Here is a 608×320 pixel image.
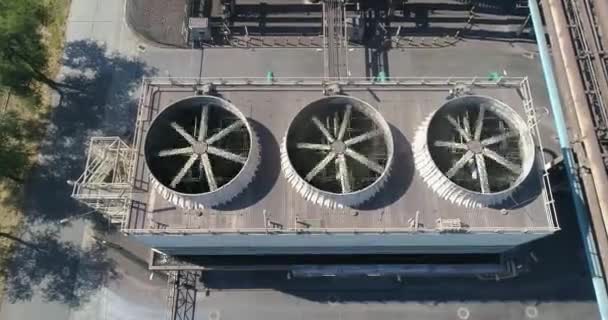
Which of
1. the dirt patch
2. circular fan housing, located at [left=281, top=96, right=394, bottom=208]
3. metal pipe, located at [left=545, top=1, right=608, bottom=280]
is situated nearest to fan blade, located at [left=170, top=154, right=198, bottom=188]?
circular fan housing, located at [left=281, top=96, right=394, bottom=208]

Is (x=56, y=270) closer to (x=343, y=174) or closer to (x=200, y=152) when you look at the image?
(x=200, y=152)

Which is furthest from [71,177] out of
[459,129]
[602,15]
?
[602,15]

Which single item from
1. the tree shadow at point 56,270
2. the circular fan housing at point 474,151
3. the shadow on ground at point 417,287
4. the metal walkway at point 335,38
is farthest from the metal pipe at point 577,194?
the tree shadow at point 56,270

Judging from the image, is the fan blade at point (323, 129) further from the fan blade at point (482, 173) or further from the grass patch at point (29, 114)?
the grass patch at point (29, 114)

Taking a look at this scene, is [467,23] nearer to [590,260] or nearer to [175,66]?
[590,260]

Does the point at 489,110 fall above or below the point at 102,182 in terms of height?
above

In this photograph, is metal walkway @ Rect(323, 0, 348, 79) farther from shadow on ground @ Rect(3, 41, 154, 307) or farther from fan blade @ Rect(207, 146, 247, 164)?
shadow on ground @ Rect(3, 41, 154, 307)

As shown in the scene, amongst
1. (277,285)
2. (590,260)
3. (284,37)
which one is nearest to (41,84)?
(284,37)
